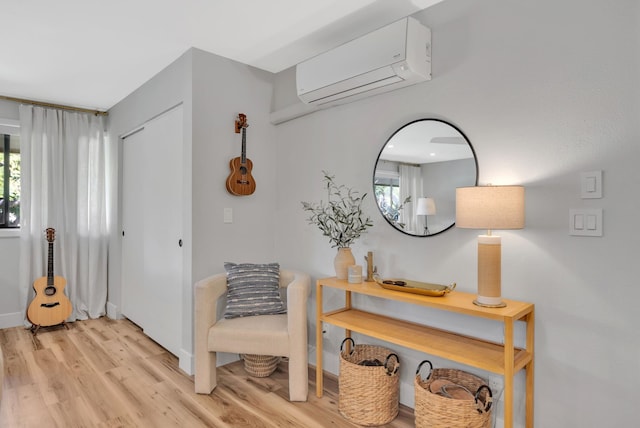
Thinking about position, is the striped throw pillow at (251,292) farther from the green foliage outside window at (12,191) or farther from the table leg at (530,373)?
the green foliage outside window at (12,191)

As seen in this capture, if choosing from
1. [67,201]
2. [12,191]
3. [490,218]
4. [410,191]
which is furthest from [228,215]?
[12,191]

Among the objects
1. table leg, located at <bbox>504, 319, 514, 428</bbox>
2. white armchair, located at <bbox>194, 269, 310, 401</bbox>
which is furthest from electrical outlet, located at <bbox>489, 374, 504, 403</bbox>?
white armchair, located at <bbox>194, 269, 310, 401</bbox>

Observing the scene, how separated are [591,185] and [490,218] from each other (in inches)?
17.2

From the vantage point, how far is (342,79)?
236 centimetres

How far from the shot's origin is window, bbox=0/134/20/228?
4004mm

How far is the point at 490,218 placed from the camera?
168 cm

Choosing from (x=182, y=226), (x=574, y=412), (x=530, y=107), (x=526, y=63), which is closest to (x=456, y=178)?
(x=530, y=107)

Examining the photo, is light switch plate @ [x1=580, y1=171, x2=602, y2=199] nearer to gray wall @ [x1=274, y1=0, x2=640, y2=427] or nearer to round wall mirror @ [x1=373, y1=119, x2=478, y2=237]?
gray wall @ [x1=274, y1=0, x2=640, y2=427]

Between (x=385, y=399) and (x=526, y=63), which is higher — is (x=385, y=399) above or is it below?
below

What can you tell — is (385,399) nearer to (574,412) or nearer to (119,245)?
(574,412)

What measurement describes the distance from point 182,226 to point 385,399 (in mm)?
1855

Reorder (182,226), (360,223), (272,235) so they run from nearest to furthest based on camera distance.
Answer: (360,223) < (182,226) < (272,235)

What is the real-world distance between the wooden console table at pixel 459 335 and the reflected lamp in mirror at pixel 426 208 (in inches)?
16.7

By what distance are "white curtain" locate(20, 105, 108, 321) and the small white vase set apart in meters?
3.11
